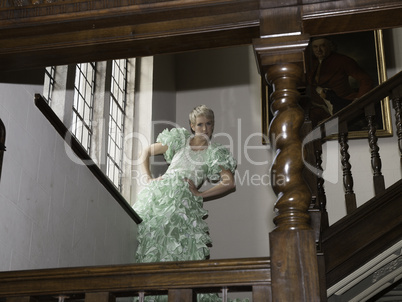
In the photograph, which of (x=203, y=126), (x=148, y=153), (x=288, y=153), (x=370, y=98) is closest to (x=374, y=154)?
(x=370, y=98)

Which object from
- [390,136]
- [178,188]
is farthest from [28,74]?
[390,136]

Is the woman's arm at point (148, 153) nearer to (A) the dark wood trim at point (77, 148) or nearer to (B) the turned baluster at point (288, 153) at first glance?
(A) the dark wood trim at point (77, 148)

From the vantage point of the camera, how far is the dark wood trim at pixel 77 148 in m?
4.22

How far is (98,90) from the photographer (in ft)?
20.4

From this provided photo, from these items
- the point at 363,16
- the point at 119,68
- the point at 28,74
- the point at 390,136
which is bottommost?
the point at 363,16

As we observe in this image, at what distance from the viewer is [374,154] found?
5.07m

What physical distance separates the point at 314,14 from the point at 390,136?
4477 millimetres

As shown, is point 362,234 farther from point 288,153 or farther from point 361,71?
point 361,71

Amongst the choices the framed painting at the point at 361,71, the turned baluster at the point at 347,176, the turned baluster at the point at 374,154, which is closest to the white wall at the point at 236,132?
the framed painting at the point at 361,71

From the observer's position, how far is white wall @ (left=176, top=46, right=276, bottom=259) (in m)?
7.15

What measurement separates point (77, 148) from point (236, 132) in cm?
311

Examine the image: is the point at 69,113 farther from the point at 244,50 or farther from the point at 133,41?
the point at 244,50

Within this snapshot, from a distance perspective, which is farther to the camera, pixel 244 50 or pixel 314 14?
pixel 244 50

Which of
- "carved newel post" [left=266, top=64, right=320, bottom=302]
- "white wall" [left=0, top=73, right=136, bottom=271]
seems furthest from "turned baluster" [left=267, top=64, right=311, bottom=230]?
"white wall" [left=0, top=73, right=136, bottom=271]
